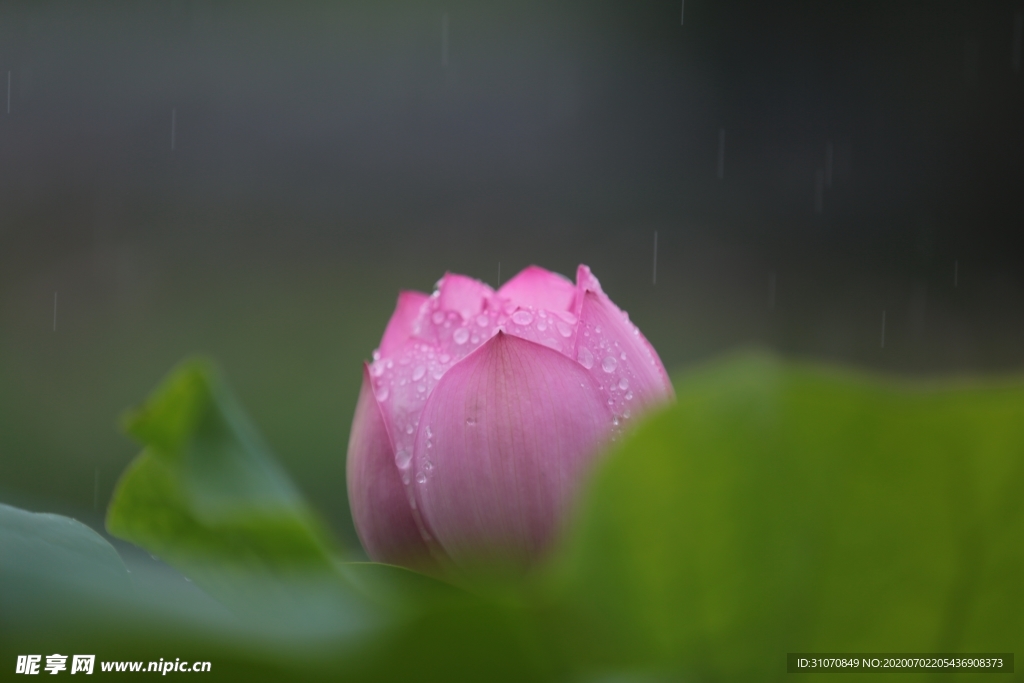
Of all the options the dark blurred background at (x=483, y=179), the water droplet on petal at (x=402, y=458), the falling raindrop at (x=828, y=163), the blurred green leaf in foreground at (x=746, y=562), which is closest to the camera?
the blurred green leaf in foreground at (x=746, y=562)

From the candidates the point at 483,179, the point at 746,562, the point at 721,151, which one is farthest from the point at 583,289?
the point at 721,151

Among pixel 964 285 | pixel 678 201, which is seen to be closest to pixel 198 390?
pixel 964 285

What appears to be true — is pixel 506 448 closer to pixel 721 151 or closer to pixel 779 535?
pixel 779 535

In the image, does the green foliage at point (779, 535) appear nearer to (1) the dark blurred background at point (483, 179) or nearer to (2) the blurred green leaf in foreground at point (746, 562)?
(2) the blurred green leaf in foreground at point (746, 562)

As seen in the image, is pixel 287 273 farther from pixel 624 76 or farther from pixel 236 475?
pixel 236 475

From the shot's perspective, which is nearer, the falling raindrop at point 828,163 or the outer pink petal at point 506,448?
the outer pink petal at point 506,448

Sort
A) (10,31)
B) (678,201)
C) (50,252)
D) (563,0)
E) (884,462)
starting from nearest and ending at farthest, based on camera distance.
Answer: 1. (884,462)
2. (50,252)
3. (678,201)
4. (10,31)
5. (563,0)

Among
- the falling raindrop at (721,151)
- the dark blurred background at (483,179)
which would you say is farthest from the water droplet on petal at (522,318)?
the falling raindrop at (721,151)

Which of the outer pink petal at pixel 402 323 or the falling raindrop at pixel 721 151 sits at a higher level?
the falling raindrop at pixel 721 151
